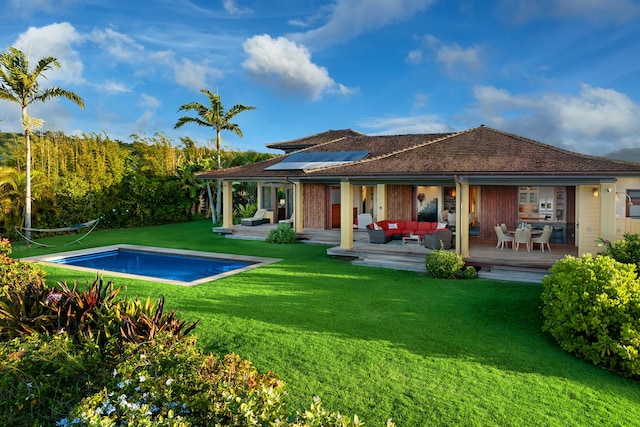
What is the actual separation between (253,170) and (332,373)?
57.9ft

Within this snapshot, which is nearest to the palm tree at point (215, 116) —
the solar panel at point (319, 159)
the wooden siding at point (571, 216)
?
the solar panel at point (319, 159)

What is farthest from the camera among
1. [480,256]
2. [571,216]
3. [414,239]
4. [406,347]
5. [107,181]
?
[107,181]

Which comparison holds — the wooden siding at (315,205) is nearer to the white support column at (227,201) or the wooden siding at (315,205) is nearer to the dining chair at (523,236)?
the white support column at (227,201)

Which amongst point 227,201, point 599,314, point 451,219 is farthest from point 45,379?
point 227,201

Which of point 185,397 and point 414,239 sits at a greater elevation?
point 414,239

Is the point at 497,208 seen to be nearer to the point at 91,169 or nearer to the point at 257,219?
the point at 257,219

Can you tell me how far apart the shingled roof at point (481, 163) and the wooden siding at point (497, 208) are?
2073 millimetres

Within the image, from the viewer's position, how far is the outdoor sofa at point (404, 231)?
15.3m

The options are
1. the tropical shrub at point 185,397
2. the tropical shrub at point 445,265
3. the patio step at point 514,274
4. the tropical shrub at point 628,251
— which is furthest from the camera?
the tropical shrub at point 445,265

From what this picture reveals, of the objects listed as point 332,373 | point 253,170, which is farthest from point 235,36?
point 332,373

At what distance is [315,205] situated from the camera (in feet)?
75.0

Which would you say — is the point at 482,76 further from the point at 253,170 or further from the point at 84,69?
the point at 84,69

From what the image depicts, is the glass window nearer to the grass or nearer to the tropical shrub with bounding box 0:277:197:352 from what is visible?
A: the grass

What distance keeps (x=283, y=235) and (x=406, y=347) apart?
12746 millimetres
